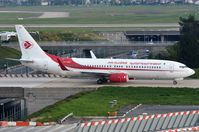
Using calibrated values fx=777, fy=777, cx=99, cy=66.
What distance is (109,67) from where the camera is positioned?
60906 millimetres

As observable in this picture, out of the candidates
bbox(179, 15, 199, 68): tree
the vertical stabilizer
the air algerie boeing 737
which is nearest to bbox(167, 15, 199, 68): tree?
bbox(179, 15, 199, 68): tree

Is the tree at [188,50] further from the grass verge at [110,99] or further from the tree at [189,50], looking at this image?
the grass verge at [110,99]

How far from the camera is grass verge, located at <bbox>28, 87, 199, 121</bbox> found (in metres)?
46.8

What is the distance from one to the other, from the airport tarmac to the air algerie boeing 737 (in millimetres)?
627

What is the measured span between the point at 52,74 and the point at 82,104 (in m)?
15.7

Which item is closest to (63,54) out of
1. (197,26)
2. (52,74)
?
(197,26)

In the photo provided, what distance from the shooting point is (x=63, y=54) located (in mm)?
95062

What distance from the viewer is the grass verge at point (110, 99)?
154ft

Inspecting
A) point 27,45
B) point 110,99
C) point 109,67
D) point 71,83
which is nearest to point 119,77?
point 109,67

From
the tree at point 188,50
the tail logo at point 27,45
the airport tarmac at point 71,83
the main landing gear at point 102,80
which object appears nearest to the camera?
the airport tarmac at point 71,83

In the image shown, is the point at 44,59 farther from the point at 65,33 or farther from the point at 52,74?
the point at 65,33

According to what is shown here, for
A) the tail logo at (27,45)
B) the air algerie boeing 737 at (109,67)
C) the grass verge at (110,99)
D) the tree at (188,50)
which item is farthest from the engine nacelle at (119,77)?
the tree at (188,50)

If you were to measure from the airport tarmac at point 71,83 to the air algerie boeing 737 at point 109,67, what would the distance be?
2.06 ft

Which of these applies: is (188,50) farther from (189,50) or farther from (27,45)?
(27,45)
